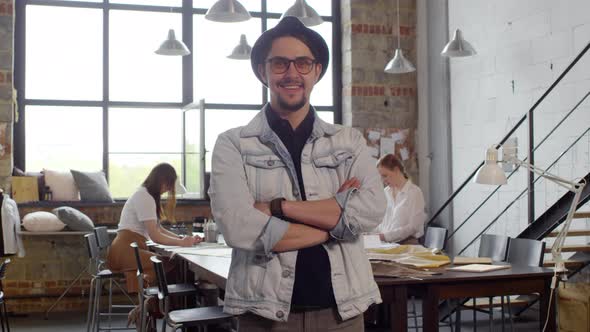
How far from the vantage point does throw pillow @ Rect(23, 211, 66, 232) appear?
743cm

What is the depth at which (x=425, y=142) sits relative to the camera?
9.12 meters

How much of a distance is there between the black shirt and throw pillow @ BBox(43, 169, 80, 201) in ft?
20.9

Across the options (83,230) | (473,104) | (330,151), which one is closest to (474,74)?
(473,104)

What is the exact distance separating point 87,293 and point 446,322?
143 inches

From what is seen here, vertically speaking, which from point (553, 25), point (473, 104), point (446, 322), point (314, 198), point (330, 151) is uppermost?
point (553, 25)

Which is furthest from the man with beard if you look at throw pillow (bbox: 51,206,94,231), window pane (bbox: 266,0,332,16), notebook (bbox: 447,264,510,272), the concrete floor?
window pane (bbox: 266,0,332,16)

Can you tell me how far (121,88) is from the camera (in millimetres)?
8656

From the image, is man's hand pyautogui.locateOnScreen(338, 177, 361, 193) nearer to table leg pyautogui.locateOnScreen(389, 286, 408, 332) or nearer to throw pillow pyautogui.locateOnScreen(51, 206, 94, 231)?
table leg pyautogui.locateOnScreen(389, 286, 408, 332)

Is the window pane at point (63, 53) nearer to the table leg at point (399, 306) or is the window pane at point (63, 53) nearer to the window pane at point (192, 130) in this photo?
the window pane at point (192, 130)

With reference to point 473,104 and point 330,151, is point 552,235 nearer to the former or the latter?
point 473,104

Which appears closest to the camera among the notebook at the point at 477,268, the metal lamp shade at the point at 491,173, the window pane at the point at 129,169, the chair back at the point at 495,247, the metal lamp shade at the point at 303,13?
the notebook at the point at 477,268

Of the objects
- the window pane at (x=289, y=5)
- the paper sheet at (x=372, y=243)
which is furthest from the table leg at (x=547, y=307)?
the window pane at (x=289, y=5)

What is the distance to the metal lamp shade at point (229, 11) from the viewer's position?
6141mm

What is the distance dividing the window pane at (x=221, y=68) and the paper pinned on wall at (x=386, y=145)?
5.00ft
